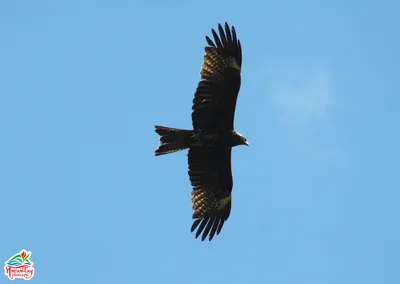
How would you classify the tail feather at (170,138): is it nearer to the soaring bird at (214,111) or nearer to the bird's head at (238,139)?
the soaring bird at (214,111)

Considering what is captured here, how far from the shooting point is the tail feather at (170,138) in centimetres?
1888

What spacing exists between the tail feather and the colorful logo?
420cm

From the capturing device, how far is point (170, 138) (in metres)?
18.9

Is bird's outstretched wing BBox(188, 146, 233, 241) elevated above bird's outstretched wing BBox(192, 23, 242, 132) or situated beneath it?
situated beneath

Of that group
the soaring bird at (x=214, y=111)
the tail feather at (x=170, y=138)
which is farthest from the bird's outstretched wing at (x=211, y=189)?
the tail feather at (x=170, y=138)

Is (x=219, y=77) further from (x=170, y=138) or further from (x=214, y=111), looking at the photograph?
(x=170, y=138)

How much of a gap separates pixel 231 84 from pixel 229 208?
10.5ft

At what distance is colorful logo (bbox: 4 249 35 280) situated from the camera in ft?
65.1

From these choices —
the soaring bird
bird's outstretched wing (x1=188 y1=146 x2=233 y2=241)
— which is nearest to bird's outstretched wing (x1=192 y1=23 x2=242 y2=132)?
the soaring bird

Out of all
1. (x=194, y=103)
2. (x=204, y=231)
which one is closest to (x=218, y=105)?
(x=194, y=103)

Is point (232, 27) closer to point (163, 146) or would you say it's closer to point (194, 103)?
point (194, 103)

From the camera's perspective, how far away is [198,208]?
66.2ft

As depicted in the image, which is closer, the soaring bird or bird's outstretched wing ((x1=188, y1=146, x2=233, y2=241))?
the soaring bird

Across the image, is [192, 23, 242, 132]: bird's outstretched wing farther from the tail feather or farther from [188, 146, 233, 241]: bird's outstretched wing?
[188, 146, 233, 241]: bird's outstretched wing
